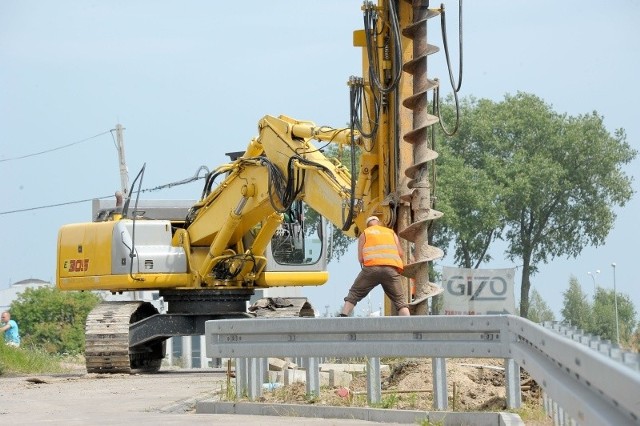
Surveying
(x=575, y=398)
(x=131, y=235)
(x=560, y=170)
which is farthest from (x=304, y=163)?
(x=560, y=170)

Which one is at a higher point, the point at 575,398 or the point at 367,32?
the point at 367,32

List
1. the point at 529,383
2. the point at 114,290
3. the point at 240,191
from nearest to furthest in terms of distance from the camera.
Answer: the point at 529,383 < the point at 240,191 < the point at 114,290

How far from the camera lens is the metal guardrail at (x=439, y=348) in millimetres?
7051

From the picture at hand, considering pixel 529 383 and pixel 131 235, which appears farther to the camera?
pixel 131 235

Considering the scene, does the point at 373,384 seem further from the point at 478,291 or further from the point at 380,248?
the point at 478,291

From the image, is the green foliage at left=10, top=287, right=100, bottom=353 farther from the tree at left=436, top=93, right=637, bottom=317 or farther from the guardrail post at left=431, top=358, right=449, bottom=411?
the guardrail post at left=431, top=358, right=449, bottom=411

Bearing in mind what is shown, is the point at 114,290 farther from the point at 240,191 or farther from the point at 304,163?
the point at 304,163

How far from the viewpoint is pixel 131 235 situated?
24.7 m

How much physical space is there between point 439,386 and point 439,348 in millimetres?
379

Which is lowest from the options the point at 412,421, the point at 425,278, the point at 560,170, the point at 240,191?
the point at 412,421

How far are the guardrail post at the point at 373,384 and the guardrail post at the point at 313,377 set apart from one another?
0.74 metres

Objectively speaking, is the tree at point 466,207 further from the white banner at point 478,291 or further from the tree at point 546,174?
the white banner at point 478,291

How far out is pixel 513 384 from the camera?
11312 millimetres

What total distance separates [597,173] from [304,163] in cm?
6183
